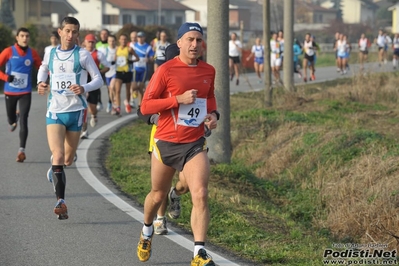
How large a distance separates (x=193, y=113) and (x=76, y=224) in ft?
8.03

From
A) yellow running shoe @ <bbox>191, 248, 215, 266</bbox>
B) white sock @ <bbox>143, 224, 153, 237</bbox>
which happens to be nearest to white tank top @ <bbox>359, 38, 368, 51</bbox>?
white sock @ <bbox>143, 224, 153, 237</bbox>

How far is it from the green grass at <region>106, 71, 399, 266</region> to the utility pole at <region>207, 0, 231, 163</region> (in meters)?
0.38

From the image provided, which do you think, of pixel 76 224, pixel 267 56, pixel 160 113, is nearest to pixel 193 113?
pixel 160 113

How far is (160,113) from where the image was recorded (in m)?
7.59

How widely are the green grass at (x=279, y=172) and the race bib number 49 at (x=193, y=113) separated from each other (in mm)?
1363

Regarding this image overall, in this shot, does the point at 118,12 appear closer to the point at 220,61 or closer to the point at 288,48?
the point at 288,48

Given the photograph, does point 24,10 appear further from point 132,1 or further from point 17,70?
point 17,70

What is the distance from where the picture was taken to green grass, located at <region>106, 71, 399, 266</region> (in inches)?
350

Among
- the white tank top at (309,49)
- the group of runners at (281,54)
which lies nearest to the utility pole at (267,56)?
the group of runners at (281,54)

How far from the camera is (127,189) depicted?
11438 millimetres

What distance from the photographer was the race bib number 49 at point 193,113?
7.49m

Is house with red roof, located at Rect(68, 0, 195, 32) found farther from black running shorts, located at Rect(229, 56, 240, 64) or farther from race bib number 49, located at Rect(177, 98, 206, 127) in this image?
race bib number 49, located at Rect(177, 98, 206, 127)

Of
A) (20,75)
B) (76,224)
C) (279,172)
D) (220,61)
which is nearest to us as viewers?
(76,224)

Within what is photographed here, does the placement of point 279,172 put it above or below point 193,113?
below
